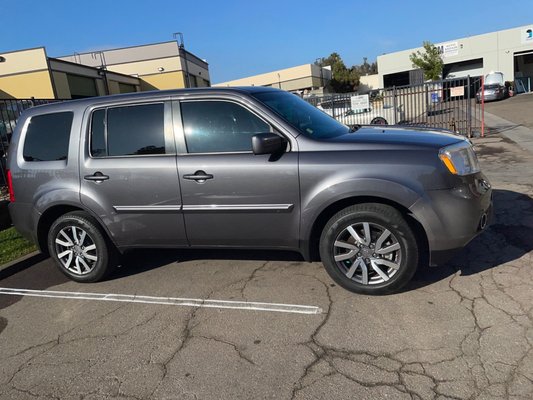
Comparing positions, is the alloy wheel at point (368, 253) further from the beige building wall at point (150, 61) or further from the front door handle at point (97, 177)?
the beige building wall at point (150, 61)

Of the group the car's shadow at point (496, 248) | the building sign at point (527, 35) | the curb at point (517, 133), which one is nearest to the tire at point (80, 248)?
the car's shadow at point (496, 248)

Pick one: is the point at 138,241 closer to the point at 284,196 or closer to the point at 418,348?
the point at 284,196

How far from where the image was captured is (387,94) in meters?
16.1

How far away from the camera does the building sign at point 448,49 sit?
47.5 meters

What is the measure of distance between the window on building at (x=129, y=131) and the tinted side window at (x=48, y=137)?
0.36m

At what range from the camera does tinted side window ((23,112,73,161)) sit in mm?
4473

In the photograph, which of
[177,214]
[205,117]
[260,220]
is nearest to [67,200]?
[177,214]

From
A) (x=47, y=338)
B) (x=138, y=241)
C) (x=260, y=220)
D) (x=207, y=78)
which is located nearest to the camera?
(x=47, y=338)

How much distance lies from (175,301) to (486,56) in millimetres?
50770

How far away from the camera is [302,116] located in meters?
4.22

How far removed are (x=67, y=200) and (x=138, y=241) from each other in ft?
2.80

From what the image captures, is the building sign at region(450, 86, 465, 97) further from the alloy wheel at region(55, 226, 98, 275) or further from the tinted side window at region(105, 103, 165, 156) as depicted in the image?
the alloy wheel at region(55, 226, 98, 275)

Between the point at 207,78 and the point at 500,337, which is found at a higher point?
the point at 207,78

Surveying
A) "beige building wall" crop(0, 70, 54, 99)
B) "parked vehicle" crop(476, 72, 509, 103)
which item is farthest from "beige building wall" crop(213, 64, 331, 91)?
"beige building wall" crop(0, 70, 54, 99)
